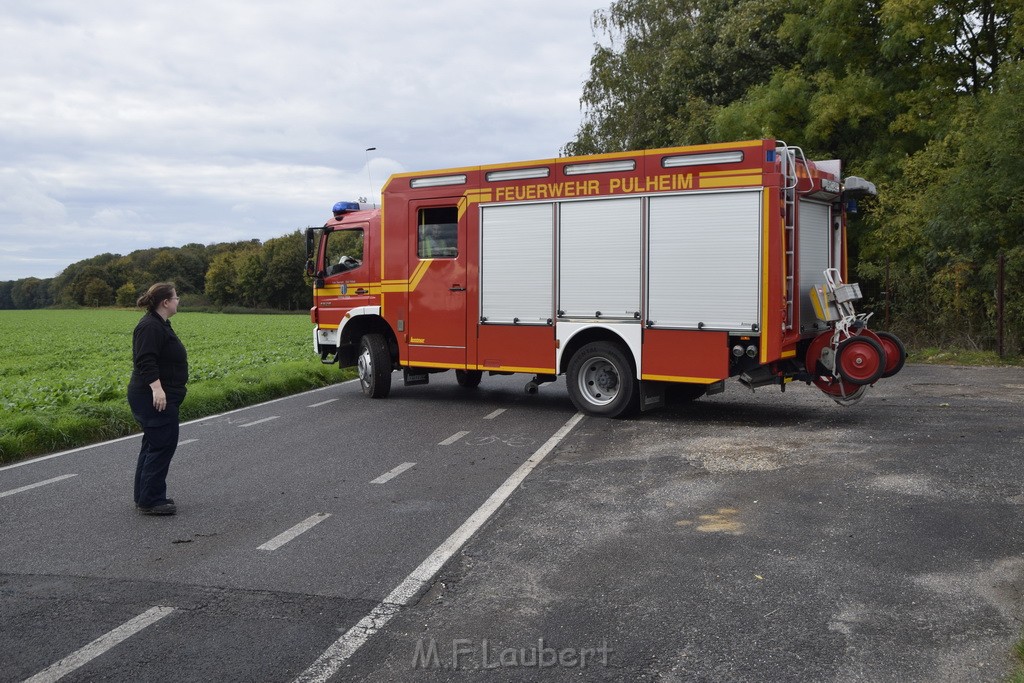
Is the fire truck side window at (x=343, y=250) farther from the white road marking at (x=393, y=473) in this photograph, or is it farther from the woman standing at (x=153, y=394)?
the woman standing at (x=153, y=394)

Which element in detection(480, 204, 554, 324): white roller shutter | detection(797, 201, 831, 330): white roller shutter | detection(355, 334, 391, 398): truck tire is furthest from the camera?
detection(355, 334, 391, 398): truck tire

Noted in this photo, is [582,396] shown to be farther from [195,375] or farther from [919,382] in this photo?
[195,375]

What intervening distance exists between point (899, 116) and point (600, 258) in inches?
569

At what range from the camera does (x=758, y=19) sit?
25.3 m

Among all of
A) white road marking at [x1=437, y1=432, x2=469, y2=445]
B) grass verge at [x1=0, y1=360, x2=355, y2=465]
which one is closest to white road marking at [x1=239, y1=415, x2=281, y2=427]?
grass verge at [x1=0, y1=360, x2=355, y2=465]

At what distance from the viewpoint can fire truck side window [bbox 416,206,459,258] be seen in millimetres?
12008

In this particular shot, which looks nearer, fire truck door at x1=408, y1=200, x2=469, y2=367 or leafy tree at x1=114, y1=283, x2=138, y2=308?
fire truck door at x1=408, y1=200, x2=469, y2=367

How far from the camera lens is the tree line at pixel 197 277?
304ft

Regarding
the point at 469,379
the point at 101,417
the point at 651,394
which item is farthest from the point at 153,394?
the point at 469,379

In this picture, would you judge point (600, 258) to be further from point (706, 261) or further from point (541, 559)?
point (541, 559)

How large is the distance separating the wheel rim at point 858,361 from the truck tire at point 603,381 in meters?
2.30

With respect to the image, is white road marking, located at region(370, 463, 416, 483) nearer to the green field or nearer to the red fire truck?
the red fire truck

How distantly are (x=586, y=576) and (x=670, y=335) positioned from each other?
215 inches

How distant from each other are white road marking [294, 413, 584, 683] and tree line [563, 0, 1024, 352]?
13932mm
